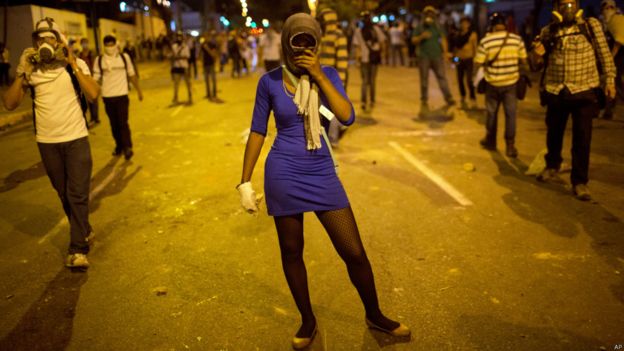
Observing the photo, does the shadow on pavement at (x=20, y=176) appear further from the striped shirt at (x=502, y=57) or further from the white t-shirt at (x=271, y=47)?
the white t-shirt at (x=271, y=47)

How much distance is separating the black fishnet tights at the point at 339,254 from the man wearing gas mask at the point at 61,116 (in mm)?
2268

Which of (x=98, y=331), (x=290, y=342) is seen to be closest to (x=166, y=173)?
(x=98, y=331)

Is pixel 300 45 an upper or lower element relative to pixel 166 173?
upper

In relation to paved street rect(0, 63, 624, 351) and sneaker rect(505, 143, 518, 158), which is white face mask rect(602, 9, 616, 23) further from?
sneaker rect(505, 143, 518, 158)

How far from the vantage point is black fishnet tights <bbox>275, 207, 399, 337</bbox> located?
314 centimetres

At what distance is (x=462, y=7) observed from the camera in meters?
43.7

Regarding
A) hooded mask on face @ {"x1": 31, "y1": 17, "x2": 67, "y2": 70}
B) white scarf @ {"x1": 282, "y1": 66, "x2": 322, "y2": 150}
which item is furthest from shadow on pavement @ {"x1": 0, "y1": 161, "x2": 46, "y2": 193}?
white scarf @ {"x1": 282, "y1": 66, "x2": 322, "y2": 150}

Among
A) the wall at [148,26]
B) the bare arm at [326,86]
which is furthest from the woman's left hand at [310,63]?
the wall at [148,26]

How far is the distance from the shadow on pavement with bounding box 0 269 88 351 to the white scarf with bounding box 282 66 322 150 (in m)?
→ 2.10

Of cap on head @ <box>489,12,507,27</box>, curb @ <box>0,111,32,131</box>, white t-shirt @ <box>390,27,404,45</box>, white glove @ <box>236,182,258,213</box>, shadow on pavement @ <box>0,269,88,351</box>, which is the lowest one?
shadow on pavement @ <box>0,269,88,351</box>

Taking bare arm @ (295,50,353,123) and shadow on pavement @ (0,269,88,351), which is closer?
bare arm @ (295,50,353,123)

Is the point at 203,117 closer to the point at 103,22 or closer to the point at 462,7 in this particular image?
the point at 103,22

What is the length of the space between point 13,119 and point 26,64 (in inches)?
367

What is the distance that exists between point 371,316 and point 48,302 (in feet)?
8.08
